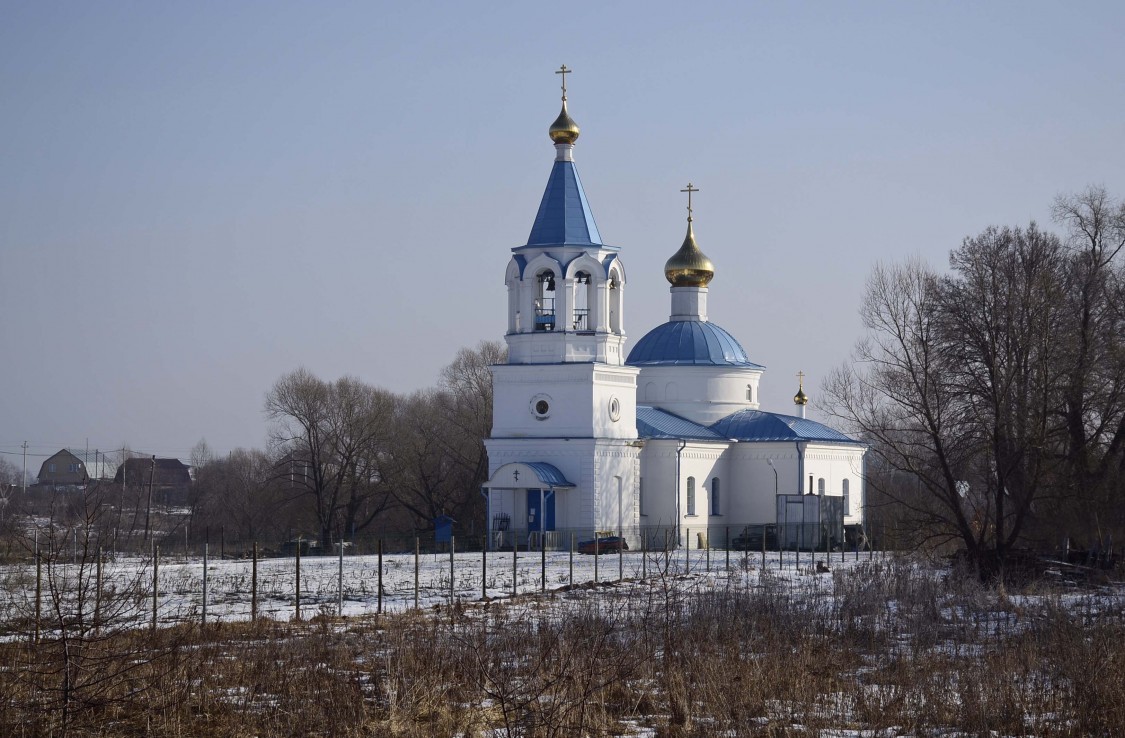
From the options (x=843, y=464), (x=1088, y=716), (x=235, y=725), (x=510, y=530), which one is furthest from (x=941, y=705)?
(x=843, y=464)

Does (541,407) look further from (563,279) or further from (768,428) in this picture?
(768,428)

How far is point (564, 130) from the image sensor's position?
43062 mm

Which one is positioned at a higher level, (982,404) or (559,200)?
(559,200)

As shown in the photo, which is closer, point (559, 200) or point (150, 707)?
point (150, 707)

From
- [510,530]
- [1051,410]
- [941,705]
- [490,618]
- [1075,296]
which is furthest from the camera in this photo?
[510,530]

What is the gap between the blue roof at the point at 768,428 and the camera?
161ft

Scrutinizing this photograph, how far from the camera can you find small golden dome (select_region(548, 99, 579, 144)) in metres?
43.1

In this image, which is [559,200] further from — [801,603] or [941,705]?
[941,705]

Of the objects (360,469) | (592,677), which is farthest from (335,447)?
(592,677)

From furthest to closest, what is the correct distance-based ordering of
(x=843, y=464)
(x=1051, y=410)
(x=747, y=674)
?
(x=843, y=464) → (x=1051, y=410) → (x=747, y=674)

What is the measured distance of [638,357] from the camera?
172 ft

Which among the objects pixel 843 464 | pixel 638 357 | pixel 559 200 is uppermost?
pixel 559 200

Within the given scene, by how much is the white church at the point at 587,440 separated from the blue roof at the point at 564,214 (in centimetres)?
4

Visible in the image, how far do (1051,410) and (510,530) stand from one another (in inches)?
699
